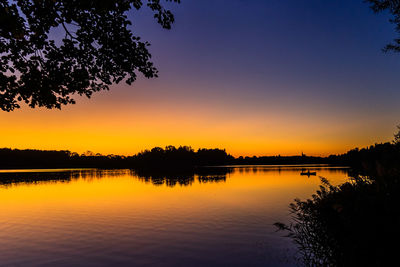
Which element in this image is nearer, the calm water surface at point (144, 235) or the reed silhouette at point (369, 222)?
the reed silhouette at point (369, 222)

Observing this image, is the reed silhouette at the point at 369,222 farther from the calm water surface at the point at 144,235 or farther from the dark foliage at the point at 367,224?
the calm water surface at the point at 144,235

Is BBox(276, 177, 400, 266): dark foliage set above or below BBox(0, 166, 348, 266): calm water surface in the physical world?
above

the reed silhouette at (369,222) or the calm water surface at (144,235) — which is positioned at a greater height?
the reed silhouette at (369,222)

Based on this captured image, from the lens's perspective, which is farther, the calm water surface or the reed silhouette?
the calm water surface

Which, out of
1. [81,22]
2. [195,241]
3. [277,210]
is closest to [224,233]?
[195,241]

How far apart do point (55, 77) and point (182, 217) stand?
23141 mm

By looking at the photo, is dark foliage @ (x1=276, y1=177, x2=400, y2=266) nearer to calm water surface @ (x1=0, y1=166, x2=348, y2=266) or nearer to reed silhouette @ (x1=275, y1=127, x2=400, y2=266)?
reed silhouette @ (x1=275, y1=127, x2=400, y2=266)

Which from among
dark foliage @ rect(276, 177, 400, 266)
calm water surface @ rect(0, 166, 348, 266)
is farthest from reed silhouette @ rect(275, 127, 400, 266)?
calm water surface @ rect(0, 166, 348, 266)

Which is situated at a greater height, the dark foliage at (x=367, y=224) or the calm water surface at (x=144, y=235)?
the dark foliage at (x=367, y=224)

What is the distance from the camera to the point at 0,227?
1016 inches

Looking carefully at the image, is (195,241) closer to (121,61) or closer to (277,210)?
(121,61)

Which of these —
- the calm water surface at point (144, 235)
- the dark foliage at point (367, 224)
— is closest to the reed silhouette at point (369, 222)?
the dark foliage at point (367, 224)

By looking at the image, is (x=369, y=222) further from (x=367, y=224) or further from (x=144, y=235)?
(x=144, y=235)

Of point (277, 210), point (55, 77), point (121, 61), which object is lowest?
point (277, 210)
